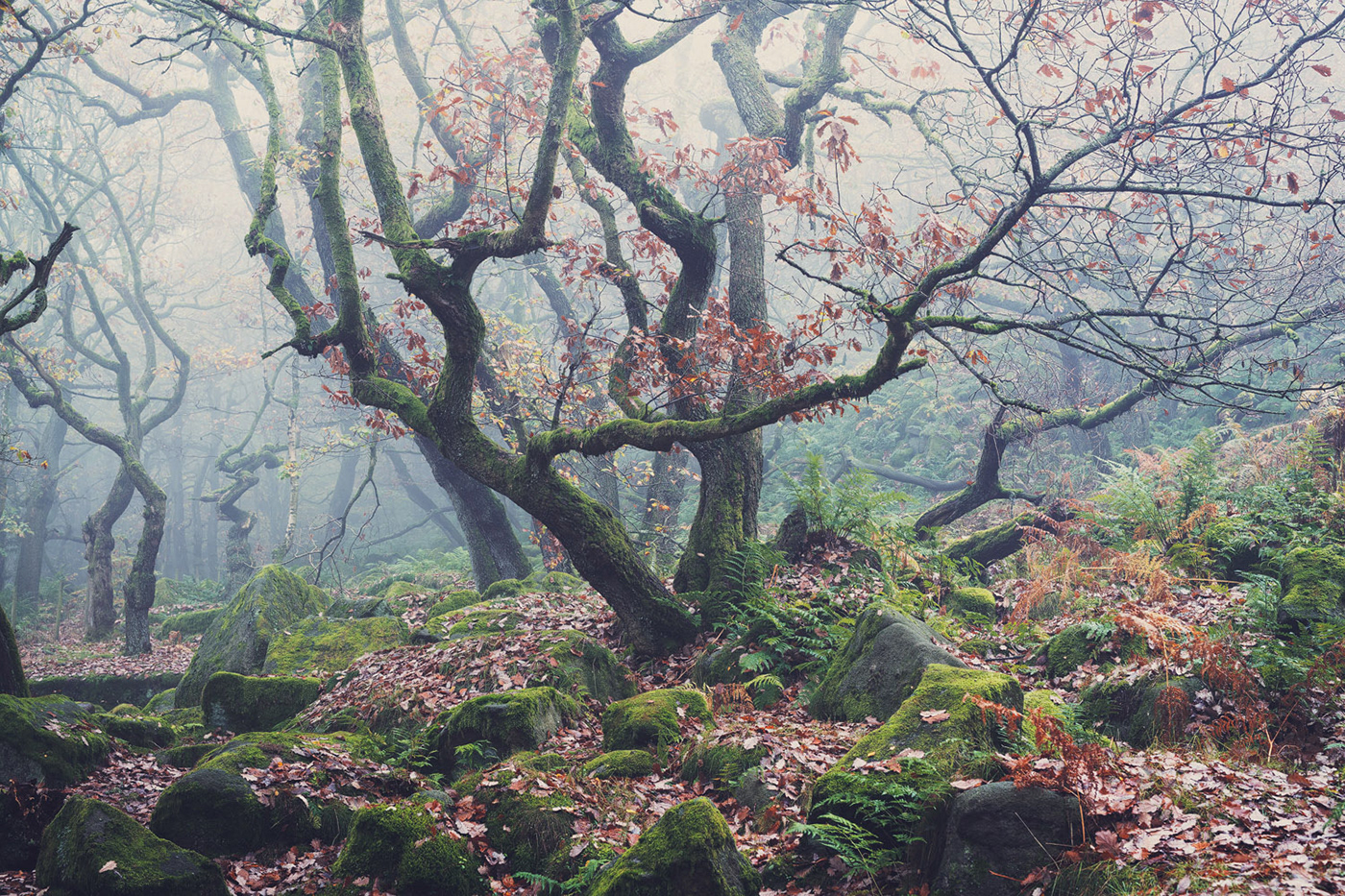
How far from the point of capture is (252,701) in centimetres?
746

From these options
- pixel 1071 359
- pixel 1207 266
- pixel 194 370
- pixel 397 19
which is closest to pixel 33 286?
pixel 1207 266

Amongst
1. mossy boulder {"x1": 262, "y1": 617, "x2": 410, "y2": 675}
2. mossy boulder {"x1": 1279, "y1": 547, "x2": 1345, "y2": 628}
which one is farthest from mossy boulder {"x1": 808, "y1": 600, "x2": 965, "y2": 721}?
mossy boulder {"x1": 262, "y1": 617, "x2": 410, "y2": 675}

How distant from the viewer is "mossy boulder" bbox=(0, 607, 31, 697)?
6234 mm

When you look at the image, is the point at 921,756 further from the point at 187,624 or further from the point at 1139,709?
the point at 187,624

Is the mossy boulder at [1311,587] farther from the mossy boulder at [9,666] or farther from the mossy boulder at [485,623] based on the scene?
the mossy boulder at [9,666]

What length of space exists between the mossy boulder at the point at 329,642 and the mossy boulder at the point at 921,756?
6379 mm

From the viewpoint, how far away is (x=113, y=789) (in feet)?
17.8

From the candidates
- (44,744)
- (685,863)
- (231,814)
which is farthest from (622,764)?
(44,744)

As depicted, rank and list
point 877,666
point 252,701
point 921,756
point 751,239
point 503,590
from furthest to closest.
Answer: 1. point 503,590
2. point 751,239
3. point 252,701
4. point 877,666
5. point 921,756

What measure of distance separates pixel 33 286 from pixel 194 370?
35.8 m

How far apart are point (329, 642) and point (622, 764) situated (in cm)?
548

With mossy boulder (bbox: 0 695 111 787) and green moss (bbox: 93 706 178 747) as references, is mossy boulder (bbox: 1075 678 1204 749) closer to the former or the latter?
mossy boulder (bbox: 0 695 111 787)

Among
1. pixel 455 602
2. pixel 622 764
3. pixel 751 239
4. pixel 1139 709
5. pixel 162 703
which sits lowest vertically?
pixel 162 703

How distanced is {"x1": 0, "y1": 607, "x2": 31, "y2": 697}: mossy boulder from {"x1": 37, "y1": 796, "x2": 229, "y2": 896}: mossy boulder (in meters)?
2.79
